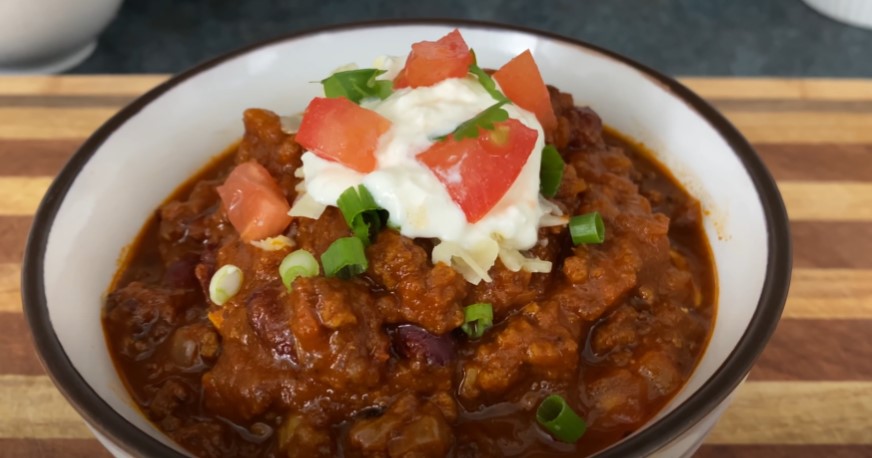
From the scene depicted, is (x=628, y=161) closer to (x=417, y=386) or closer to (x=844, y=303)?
(x=844, y=303)

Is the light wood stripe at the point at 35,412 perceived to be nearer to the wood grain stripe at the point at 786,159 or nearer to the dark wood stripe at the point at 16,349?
the dark wood stripe at the point at 16,349

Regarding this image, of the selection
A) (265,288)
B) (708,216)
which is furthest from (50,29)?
(708,216)

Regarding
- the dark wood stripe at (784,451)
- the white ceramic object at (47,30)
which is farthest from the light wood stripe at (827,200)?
the white ceramic object at (47,30)

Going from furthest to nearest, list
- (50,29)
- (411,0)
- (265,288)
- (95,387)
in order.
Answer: (411,0)
(50,29)
(265,288)
(95,387)

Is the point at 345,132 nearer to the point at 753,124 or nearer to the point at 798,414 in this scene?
the point at 798,414

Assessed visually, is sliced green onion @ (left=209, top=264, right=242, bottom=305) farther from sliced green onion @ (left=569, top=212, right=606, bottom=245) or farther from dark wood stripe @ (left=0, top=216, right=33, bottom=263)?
dark wood stripe @ (left=0, top=216, right=33, bottom=263)

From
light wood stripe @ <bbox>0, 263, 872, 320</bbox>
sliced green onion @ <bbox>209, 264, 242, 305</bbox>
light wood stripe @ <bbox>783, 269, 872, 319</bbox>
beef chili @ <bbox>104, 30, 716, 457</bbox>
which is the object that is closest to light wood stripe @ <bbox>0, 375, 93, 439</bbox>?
beef chili @ <bbox>104, 30, 716, 457</bbox>
